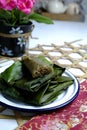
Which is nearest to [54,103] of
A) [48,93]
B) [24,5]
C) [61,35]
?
[48,93]

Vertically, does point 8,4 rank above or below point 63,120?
above

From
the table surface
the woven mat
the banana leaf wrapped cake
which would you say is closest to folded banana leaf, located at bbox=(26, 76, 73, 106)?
the banana leaf wrapped cake

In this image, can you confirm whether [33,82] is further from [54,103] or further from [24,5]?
[24,5]

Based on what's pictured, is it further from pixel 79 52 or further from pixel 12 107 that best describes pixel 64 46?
pixel 12 107

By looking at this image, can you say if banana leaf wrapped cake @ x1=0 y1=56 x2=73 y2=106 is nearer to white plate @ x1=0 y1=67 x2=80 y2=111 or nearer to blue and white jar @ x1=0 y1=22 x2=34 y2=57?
white plate @ x1=0 y1=67 x2=80 y2=111

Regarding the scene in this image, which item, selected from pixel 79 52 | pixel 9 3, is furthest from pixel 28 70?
pixel 79 52

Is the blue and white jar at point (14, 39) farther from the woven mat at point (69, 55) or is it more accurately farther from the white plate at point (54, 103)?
the white plate at point (54, 103)
